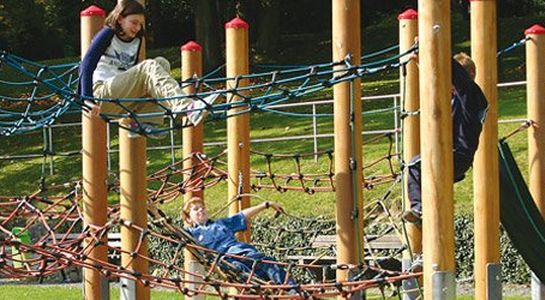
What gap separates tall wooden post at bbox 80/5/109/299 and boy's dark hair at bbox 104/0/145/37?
1.38 feet

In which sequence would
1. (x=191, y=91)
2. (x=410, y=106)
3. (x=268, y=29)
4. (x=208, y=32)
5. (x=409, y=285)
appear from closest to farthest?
(x=409, y=285)
(x=410, y=106)
(x=191, y=91)
(x=208, y=32)
(x=268, y=29)

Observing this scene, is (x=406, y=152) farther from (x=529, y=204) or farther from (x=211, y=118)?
(x=211, y=118)

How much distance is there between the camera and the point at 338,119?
841 cm

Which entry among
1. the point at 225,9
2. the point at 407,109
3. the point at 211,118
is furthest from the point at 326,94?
the point at 211,118

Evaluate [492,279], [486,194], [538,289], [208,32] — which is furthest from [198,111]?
[208,32]

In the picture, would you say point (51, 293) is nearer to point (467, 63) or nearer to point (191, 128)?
point (191, 128)

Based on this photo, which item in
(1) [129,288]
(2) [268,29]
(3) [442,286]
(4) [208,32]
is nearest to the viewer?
(3) [442,286]

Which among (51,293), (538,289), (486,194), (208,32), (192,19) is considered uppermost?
(192,19)

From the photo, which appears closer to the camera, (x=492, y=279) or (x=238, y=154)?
(x=492, y=279)

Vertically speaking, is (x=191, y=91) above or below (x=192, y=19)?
below

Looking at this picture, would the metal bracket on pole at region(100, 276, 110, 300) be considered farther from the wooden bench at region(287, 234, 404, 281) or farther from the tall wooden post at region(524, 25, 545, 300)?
the tall wooden post at region(524, 25, 545, 300)

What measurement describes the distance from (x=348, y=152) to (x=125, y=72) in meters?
1.58

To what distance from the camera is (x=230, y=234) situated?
30.8ft

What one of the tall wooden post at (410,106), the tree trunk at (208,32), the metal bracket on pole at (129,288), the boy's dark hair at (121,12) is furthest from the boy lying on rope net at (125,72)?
the tree trunk at (208,32)
